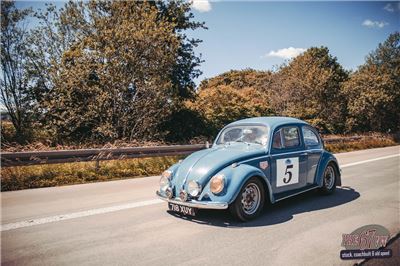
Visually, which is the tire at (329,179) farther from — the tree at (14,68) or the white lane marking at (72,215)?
the tree at (14,68)

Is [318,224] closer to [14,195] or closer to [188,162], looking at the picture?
[188,162]

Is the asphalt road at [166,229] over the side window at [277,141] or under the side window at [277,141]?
under

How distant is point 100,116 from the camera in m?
15.5

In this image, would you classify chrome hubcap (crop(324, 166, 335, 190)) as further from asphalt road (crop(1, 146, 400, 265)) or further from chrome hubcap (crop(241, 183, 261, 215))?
chrome hubcap (crop(241, 183, 261, 215))

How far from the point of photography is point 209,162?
18.0 feet

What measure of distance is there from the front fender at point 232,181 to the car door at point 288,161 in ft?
2.18

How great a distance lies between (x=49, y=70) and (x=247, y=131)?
45.0 feet

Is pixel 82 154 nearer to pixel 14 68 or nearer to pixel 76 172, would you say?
pixel 76 172

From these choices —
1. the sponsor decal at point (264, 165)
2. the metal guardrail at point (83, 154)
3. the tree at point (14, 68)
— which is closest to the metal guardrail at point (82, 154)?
the metal guardrail at point (83, 154)

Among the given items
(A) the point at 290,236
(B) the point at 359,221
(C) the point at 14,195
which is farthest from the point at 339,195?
(C) the point at 14,195

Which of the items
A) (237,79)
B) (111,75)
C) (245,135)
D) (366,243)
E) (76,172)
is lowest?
(366,243)

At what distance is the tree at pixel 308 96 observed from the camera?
3211 cm

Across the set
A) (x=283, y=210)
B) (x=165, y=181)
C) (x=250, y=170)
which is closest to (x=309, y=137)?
(x=283, y=210)

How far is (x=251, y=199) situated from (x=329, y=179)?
9.71ft
